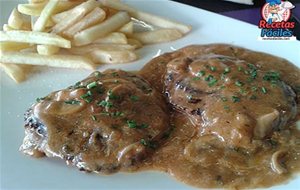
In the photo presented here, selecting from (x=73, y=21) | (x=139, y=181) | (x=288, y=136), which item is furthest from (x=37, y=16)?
(x=288, y=136)

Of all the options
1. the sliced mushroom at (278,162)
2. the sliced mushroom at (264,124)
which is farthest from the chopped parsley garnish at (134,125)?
the sliced mushroom at (278,162)

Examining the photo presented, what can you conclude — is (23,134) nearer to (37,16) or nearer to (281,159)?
(37,16)

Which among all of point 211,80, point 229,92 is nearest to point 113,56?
point 211,80

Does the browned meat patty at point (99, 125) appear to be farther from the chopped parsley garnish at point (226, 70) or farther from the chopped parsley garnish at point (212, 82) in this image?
the chopped parsley garnish at point (226, 70)

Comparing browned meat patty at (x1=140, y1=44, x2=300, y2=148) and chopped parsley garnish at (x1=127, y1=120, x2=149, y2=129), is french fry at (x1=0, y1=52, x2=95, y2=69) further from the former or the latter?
chopped parsley garnish at (x1=127, y1=120, x2=149, y2=129)

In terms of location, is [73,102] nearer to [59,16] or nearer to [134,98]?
[134,98]

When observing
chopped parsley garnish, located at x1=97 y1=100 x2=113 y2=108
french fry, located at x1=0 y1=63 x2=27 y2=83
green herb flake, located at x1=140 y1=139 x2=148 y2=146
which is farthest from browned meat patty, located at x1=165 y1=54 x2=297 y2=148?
french fry, located at x1=0 y1=63 x2=27 y2=83
